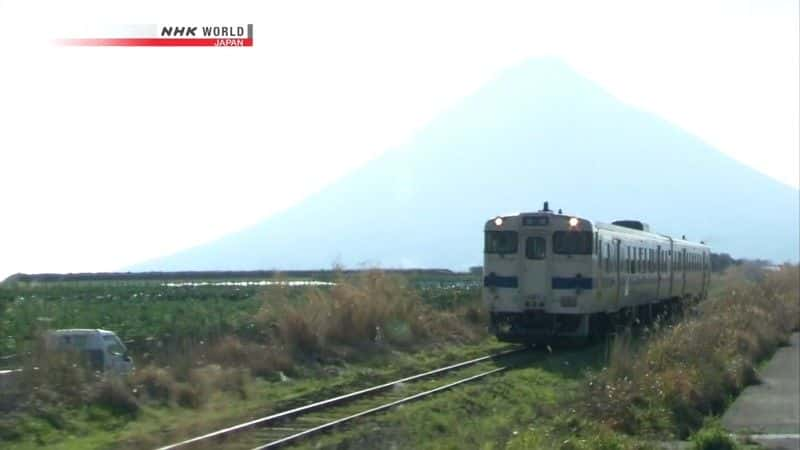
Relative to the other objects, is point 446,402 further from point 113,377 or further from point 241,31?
point 241,31

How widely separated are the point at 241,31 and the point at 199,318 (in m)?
15.8

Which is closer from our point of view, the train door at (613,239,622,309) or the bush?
the bush

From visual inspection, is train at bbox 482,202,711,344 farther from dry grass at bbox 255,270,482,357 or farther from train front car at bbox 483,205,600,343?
dry grass at bbox 255,270,482,357

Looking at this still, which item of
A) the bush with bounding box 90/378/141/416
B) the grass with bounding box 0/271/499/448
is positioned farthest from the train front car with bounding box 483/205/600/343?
the bush with bounding box 90/378/141/416

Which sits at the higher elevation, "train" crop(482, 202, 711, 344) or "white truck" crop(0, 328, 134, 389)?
"train" crop(482, 202, 711, 344)

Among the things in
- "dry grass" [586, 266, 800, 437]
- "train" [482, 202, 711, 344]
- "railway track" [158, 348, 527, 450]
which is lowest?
"railway track" [158, 348, 527, 450]

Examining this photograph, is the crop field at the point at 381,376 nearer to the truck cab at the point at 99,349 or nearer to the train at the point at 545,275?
the truck cab at the point at 99,349

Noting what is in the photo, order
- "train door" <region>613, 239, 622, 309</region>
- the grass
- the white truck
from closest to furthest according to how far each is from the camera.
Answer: the grass
the white truck
"train door" <region>613, 239, 622, 309</region>

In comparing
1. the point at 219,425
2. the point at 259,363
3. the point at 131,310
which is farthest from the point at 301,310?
the point at 131,310

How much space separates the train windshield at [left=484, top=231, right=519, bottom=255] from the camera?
26188 millimetres

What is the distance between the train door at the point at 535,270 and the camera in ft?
84.9

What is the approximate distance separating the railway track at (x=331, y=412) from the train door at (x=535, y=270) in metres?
2.79

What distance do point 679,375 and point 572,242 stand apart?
9.12m

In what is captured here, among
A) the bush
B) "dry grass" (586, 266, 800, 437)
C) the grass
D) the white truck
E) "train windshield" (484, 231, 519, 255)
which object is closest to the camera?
"dry grass" (586, 266, 800, 437)
